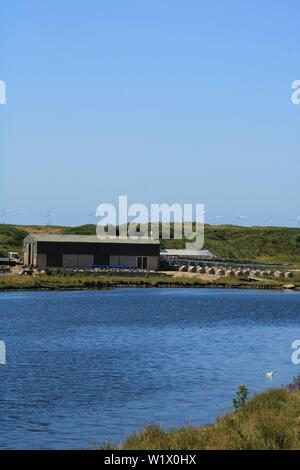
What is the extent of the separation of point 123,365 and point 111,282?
87245mm

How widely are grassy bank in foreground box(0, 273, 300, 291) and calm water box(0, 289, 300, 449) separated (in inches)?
1185

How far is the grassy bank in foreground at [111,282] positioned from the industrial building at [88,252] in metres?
6.09

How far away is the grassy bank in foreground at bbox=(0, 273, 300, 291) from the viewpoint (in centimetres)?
12438

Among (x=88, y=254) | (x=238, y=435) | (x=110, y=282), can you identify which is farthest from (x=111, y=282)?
(x=238, y=435)

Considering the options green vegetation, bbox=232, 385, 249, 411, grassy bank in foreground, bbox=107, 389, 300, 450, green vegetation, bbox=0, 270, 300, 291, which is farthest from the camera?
green vegetation, bbox=0, 270, 300, 291

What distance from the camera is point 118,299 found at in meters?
107

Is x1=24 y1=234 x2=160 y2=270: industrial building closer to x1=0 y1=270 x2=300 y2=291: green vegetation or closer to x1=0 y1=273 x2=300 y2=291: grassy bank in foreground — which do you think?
x1=0 y1=270 x2=300 y2=291: green vegetation

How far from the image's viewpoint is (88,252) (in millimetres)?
148250
